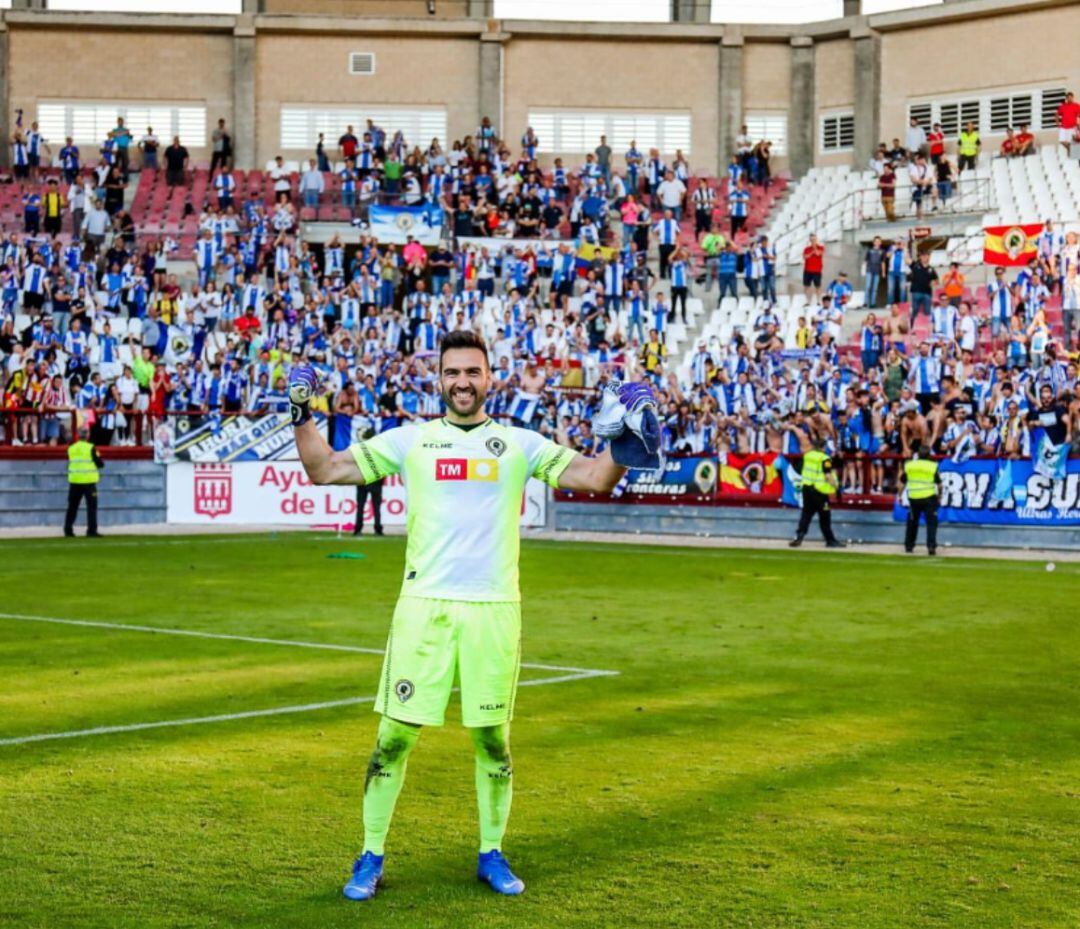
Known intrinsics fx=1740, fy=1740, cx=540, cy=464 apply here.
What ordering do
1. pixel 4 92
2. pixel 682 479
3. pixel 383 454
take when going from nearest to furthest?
1. pixel 383 454
2. pixel 682 479
3. pixel 4 92

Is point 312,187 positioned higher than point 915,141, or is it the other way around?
point 915,141

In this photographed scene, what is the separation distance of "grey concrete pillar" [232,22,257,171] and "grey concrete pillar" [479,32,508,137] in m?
6.80

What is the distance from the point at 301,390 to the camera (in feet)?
22.4

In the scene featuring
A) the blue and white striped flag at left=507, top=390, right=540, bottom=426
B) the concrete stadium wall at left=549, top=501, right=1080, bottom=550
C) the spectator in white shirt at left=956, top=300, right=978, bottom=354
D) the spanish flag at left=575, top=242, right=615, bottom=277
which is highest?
the spanish flag at left=575, top=242, right=615, bottom=277

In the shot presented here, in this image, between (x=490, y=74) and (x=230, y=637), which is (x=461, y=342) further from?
(x=490, y=74)

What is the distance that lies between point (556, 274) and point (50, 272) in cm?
1138

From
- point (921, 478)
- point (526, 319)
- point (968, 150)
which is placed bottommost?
point (921, 478)

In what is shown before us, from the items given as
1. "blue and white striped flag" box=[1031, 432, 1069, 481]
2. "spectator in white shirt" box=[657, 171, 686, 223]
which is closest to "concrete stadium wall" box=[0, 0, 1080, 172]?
"spectator in white shirt" box=[657, 171, 686, 223]

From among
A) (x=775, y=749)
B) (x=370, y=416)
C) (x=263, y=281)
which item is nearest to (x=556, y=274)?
(x=263, y=281)

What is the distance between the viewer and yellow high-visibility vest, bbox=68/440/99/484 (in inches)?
1144

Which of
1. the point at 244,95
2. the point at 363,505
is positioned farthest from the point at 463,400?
the point at 244,95

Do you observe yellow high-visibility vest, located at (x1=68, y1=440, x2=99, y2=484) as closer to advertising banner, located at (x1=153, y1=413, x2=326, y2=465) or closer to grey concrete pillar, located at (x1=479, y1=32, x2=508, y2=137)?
advertising banner, located at (x1=153, y1=413, x2=326, y2=465)

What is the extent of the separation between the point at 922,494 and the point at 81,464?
13780mm

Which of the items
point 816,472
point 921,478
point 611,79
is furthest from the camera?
point 611,79
